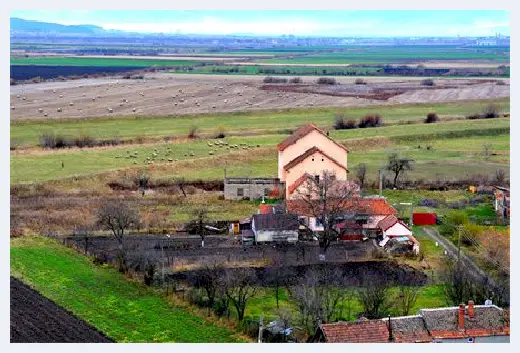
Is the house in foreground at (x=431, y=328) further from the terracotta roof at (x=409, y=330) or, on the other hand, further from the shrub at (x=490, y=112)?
the shrub at (x=490, y=112)

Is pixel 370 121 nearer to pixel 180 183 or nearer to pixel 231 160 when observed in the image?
pixel 231 160

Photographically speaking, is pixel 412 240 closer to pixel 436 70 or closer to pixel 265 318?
pixel 265 318

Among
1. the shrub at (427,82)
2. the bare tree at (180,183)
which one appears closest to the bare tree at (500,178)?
the bare tree at (180,183)

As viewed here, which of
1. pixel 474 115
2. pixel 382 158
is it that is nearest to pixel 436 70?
pixel 474 115

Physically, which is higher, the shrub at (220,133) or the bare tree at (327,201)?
the bare tree at (327,201)

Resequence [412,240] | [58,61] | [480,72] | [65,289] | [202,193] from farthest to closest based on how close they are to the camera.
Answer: [58,61] → [480,72] → [202,193] → [412,240] → [65,289]

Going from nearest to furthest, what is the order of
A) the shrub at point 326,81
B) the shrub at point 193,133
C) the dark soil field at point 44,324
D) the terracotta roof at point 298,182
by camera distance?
the dark soil field at point 44,324 → the terracotta roof at point 298,182 → the shrub at point 193,133 → the shrub at point 326,81
